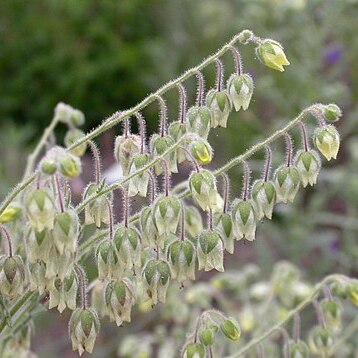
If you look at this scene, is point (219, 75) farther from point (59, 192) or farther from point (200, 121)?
point (59, 192)

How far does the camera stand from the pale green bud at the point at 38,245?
1421 mm

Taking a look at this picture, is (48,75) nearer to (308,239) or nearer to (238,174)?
(238,174)

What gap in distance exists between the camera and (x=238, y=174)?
19.9ft

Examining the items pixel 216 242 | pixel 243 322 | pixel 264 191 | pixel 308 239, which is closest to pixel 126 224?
pixel 216 242

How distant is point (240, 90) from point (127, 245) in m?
0.37

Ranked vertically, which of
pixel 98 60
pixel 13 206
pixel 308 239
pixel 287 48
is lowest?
pixel 13 206

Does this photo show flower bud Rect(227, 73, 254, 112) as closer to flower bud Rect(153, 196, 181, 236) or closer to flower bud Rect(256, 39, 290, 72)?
flower bud Rect(256, 39, 290, 72)

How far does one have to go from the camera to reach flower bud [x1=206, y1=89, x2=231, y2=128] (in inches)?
63.7

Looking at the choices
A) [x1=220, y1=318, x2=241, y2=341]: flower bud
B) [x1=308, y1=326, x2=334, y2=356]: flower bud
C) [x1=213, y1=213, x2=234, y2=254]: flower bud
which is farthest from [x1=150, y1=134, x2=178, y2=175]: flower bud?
[x1=308, y1=326, x2=334, y2=356]: flower bud

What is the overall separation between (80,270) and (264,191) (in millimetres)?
393

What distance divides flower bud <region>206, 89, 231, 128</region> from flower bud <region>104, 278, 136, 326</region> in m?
0.37

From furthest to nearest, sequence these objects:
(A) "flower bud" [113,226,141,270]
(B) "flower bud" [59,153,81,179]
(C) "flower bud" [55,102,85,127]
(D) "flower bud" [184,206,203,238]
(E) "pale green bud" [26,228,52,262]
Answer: (C) "flower bud" [55,102,85,127], (D) "flower bud" [184,206,203,238], (A) "flower bud" [113,226,141,270], (E) "pale green bud" [26,228,52,262], (B) "flower bud" [59,153,81,179]

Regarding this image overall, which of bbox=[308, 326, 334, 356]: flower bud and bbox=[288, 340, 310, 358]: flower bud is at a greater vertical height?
bbox=[308, 326, 334, 356]: flower bud

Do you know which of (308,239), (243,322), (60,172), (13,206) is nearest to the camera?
(60,172)
